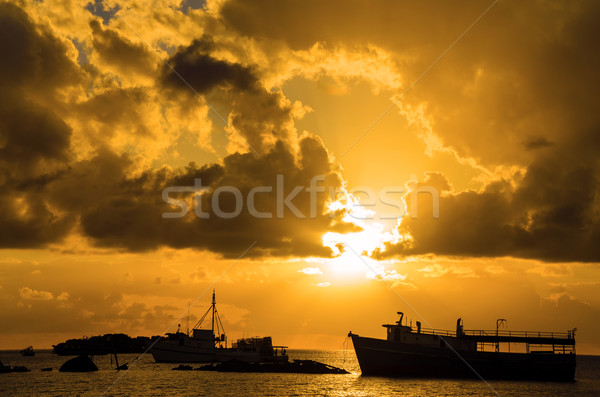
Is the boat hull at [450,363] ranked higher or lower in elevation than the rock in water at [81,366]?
higher

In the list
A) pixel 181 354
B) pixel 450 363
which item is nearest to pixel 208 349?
pixel 181 354

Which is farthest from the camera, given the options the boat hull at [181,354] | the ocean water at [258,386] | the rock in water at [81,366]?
the boat hull at [181,354]

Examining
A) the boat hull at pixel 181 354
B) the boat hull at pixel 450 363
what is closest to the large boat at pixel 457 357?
the boat hull at pixel 450 363

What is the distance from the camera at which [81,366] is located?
137 m

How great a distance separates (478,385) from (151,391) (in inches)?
2168

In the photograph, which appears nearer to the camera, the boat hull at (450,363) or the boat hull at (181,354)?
the boat hull at (450,363)

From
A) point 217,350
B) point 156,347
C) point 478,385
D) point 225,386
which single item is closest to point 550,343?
point 478,385

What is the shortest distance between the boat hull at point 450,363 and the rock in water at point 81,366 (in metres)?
64.6

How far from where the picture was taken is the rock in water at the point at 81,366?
136m

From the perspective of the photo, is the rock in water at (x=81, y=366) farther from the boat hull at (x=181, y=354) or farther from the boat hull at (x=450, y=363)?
the boat hull at (x=450, y=363)

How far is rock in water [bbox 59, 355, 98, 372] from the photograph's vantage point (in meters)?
136

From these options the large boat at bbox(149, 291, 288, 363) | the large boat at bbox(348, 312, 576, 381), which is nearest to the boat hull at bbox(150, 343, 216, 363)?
the large boat at bbox(149, 291, 288, 363)

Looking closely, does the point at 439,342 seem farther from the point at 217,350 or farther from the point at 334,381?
the point at 217,350

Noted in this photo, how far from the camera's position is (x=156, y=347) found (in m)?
158
